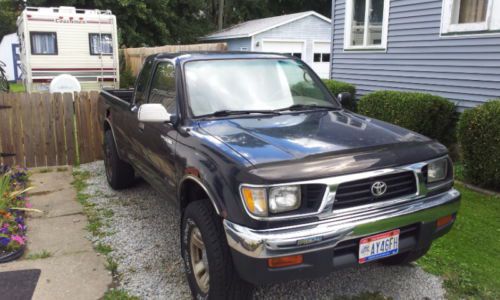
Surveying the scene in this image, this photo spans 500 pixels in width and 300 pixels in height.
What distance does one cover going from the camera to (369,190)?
9.24 feet

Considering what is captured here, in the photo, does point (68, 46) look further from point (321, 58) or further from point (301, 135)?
point (321, 58)

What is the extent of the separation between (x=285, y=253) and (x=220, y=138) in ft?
3.27

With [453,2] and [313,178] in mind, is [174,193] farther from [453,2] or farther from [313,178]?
[453,2]

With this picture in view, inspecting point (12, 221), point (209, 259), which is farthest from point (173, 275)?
point (12, 221)

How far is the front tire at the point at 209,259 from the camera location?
2824 mm

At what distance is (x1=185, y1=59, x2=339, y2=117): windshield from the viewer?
3809 millimetres

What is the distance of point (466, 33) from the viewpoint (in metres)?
7.52

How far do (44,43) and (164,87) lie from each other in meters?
12.0

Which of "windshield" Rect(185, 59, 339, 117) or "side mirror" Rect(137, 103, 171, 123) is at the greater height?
"windshield" Rect(185, 59, 339, 117)

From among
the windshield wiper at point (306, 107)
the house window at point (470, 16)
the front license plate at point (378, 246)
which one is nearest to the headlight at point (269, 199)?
the front license plate at point (378, 246)

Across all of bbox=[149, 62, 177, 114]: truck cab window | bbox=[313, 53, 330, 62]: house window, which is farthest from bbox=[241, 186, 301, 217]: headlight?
bbox=[313, 53, 330, 62]: house window

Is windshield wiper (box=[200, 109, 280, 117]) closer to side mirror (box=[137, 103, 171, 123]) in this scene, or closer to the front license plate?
side mirror (box=[137, 103, 171, 123])

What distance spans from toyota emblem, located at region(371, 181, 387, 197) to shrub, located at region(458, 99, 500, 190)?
3498 millimetres

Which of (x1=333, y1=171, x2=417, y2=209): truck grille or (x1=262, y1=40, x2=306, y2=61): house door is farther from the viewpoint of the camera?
(x1=262, y1=40, x2=306, y2=61): house door
